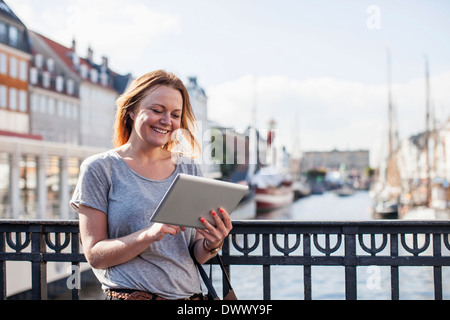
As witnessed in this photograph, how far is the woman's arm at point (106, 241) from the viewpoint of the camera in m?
2.19

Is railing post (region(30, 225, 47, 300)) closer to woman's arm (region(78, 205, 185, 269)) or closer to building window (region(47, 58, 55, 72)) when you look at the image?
woman's arm (region(78, 205, 185, 269))

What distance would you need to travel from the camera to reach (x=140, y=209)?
234 cm

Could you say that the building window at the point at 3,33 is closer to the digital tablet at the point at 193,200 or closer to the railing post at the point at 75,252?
the railing post at the point at 75,252

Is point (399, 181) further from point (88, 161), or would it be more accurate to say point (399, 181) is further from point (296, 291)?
point (88, 161)

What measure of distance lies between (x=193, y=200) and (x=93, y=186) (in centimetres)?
46

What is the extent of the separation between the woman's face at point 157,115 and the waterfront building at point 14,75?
2900 centimetres

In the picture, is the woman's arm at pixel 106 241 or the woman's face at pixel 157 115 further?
the woman's face at pixel 157 115

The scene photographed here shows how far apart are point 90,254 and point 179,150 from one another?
24.7 inches

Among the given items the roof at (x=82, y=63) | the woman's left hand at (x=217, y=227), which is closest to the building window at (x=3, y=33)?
the roof at (x=82, y=63)

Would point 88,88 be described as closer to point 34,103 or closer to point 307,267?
point 34,103

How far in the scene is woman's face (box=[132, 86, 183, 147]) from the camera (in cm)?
237

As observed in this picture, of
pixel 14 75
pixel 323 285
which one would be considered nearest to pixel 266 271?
pixel 323 285

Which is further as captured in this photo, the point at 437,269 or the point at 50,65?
the point at 50,65

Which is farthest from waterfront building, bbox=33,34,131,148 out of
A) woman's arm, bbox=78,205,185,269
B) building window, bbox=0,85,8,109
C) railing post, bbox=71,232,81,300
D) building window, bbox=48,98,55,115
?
woman's arm, bbox=78,205,185,269
